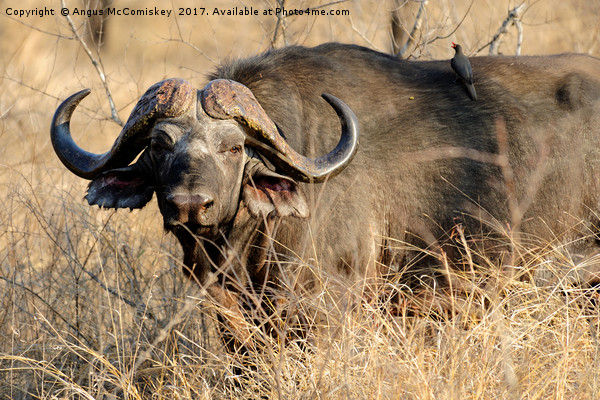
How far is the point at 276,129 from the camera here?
11.8 feet

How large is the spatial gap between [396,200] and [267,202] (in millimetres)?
816

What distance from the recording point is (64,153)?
147 inches

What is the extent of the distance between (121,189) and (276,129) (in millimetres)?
861

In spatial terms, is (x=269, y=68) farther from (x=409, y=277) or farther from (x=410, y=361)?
(x=410, y=361)

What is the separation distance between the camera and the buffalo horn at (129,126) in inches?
138

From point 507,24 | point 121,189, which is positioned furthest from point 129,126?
point 507,24

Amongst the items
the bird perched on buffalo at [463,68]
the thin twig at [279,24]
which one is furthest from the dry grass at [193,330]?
the bird perched on buffalo at [463,68]

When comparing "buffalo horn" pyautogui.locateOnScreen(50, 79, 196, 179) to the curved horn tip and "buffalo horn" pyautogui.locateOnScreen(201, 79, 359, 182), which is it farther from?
"buffalo horn" pyautogui.locateOnScreen(201, 79, 359, 182)

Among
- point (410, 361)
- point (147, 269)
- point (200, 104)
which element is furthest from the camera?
point (147, 269)

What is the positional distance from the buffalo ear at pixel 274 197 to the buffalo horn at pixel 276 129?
74mm

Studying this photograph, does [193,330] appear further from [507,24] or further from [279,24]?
[507,24]

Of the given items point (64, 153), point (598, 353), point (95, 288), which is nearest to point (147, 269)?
point (95, 288)

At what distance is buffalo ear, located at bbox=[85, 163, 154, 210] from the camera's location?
3689mm

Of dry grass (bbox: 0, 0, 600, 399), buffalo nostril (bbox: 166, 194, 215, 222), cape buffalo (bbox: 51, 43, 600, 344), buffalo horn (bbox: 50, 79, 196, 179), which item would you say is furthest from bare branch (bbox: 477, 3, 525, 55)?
buffalo nostril (bbox: 166, 194, 215, 222)
